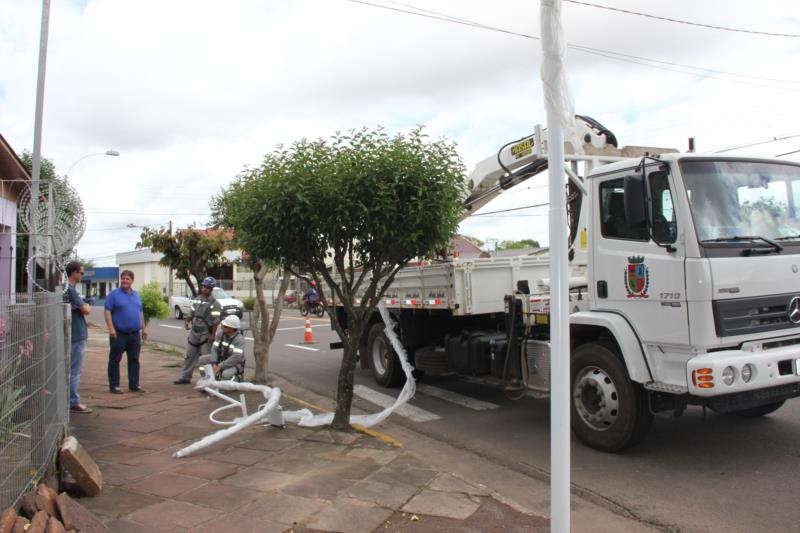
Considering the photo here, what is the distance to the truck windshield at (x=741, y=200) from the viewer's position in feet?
16.4

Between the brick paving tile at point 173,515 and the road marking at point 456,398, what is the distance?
171 inches

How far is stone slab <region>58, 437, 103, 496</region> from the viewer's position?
164 inches

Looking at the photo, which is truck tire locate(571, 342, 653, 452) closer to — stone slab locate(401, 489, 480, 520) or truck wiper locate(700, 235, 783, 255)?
truck wiper locate(700, 235, 783, 255)

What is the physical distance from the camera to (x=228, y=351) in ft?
27.9

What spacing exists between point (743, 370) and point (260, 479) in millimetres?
3911

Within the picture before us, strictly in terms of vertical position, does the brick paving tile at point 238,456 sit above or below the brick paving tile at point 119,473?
below

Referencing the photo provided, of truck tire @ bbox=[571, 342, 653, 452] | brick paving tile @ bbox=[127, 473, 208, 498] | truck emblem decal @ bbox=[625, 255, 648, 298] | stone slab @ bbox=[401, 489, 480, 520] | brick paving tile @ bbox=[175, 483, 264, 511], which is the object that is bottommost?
stone slab @ bbox=[401, 489, 480, 520]

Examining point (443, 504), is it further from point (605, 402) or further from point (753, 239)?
point (753, 239)

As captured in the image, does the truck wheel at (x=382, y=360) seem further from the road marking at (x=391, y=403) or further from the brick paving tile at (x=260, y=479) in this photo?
the brick paving tile at (x=260, y=479)

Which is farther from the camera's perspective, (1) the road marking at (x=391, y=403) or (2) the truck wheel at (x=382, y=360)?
(2) the truck wheel at (x=382, y=360)

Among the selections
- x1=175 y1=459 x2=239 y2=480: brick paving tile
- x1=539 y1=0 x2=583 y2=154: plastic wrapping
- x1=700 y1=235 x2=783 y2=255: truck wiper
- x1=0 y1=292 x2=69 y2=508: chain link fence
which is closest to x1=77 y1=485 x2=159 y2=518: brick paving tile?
x1=0 y1=292 x2=69 y2=508: chain link fence

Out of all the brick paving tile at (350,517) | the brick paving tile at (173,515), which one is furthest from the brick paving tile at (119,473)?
the brick paving tile at (350,517)

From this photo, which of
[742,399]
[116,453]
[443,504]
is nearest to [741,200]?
[742,399]

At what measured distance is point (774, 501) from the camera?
4.36m
